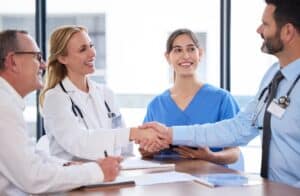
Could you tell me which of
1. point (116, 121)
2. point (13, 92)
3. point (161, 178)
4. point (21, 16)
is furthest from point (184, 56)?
point (21, 16)

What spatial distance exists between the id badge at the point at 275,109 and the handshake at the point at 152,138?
1.91 feet

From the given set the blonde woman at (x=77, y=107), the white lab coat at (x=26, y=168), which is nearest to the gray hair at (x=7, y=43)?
the white lab coat at (x=26, y=168)

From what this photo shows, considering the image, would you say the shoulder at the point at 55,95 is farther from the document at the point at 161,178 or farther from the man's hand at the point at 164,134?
the document at the point at 161,178

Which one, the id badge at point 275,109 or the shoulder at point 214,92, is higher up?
the id badge at point 275,109

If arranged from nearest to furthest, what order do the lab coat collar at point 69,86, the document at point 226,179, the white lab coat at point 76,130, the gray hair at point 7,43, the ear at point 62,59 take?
the document at point 226,179, the gray hair at point 7,43, the white lab coat at point 76,130, the lab coat collar at point 69,86, the ear at point 62,59

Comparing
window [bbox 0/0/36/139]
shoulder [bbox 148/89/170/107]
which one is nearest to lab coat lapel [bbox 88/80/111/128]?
shoulder [bbox 148/89/170/107]

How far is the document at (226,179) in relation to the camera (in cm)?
168

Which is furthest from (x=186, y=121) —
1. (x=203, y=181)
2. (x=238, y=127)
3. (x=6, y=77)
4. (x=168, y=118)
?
(x=6, y=77)

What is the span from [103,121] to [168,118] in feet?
1.44

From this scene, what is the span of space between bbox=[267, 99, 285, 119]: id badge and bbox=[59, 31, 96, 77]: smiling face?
1.08 metres

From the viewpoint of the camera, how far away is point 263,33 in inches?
81.4

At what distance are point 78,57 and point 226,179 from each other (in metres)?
1.17

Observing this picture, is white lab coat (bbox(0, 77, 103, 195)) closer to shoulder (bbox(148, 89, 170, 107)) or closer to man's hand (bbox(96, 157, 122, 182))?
man's hand (bbox(96, 157, 122, 182))

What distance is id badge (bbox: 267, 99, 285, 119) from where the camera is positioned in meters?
1.92
